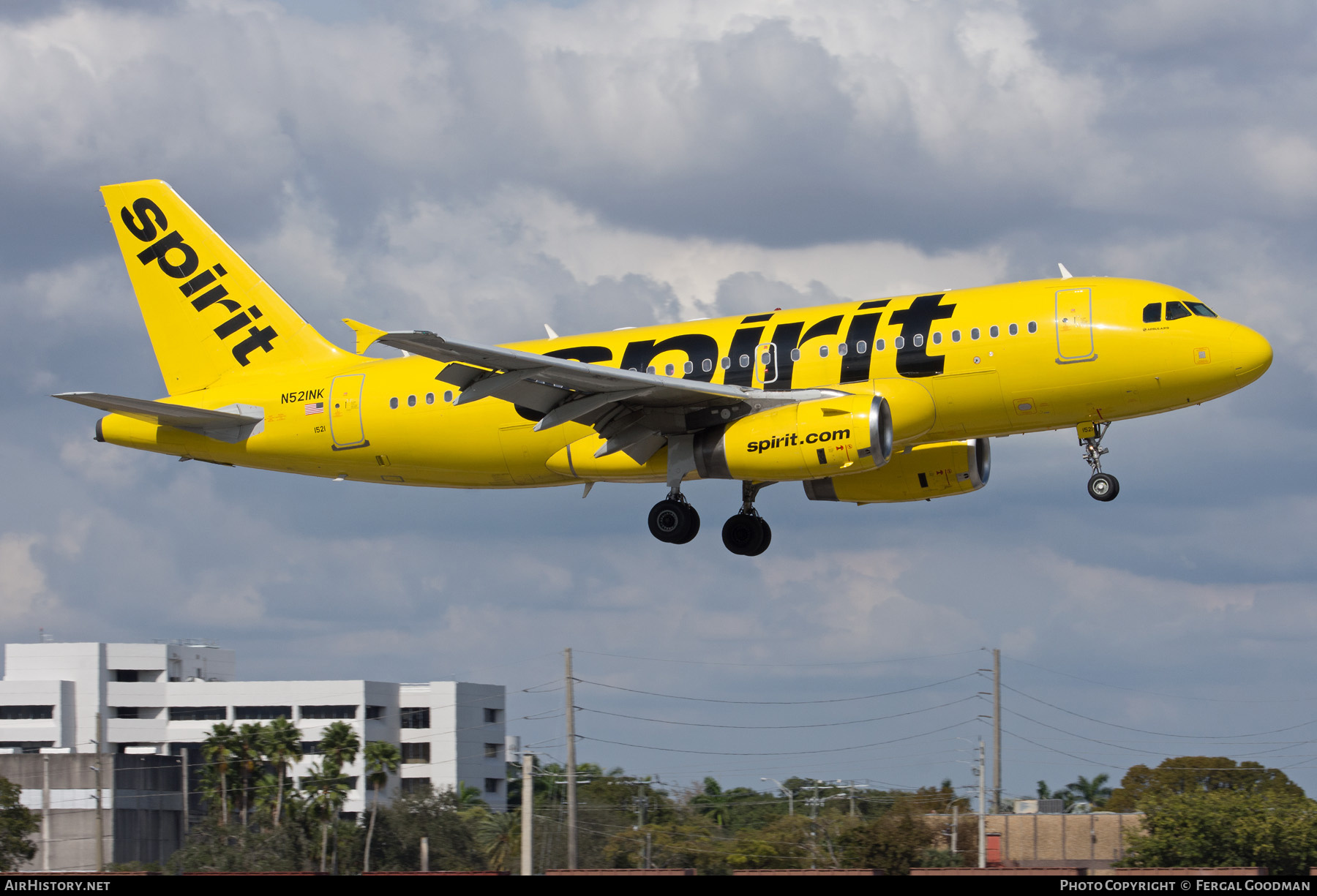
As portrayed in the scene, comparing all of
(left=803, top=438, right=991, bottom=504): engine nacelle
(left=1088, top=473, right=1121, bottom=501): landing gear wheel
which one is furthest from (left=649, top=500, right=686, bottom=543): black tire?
(left=1088, top=473, right=1121, bottom=501): landing gear wheel

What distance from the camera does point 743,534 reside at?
39000mm

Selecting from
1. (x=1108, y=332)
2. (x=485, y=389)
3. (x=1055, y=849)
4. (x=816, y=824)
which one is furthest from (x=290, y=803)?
(x=1108, y=332)

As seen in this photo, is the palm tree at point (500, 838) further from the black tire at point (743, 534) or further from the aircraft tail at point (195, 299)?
the black tire at point (743, 534)

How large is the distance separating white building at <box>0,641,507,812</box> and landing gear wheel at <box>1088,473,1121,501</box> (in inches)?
3430

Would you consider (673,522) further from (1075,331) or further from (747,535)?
(1075,331)

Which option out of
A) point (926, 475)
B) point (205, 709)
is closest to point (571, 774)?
point (926, 475)

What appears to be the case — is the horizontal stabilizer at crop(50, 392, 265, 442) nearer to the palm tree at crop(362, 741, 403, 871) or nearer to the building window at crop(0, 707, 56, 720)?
the palm tree at crop(362, 741, 403, 871)

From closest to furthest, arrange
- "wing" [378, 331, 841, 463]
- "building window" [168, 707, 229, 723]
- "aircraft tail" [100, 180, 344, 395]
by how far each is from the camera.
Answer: "wing" [378, 331, 841, 463], "aircraft tail" [100, 180, 344, 395], "building window" [168, 707, 229, 723]

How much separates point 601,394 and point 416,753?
9587 cm

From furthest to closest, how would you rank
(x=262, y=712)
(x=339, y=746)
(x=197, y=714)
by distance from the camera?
(x=197, y=714)
(x=262, y=712)
(x=339, y=746)

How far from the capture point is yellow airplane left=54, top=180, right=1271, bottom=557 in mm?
33000

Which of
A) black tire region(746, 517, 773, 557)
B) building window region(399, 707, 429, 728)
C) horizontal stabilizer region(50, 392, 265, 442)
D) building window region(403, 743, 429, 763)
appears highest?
horizontal stabilizer region(50, 392, 265, 442)
